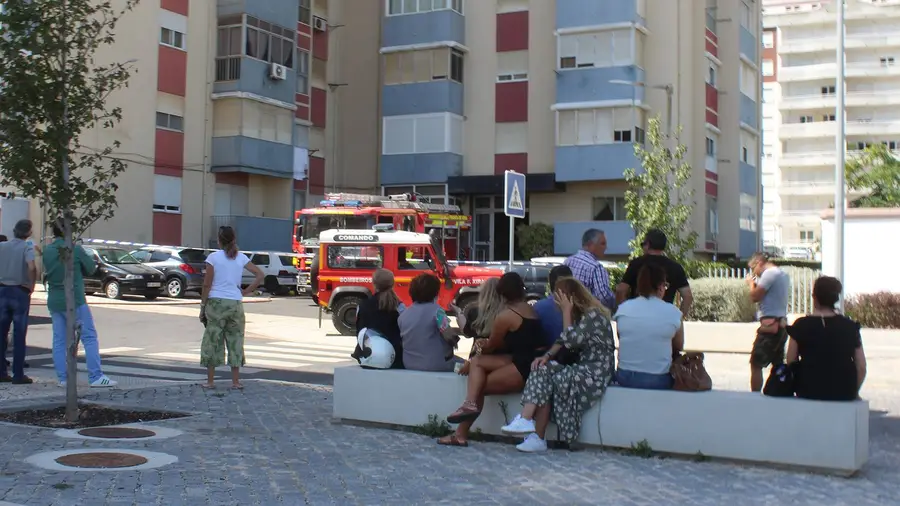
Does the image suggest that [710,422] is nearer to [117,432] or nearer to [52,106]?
[117,432]

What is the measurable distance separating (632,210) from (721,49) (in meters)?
26.7

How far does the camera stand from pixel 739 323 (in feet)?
59.7

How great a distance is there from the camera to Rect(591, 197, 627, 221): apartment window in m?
40.2

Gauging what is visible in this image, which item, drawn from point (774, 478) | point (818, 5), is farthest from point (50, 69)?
point (818, 5)

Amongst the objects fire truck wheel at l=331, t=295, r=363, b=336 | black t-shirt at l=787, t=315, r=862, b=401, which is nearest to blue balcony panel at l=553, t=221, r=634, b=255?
fire truck wheel at l=331, t=295, r=363, b=336

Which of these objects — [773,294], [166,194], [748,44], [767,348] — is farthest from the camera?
[748,44]

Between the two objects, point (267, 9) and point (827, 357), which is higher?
point (267, 9)

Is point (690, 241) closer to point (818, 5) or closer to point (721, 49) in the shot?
point (721, 49)

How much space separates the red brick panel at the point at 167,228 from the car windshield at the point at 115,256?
565 centimetres

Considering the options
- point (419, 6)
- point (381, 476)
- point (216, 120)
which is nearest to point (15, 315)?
point (381, 476)

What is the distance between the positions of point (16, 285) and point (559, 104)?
3042cm

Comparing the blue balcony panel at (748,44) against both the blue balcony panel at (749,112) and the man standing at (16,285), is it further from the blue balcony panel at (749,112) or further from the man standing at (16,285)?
the man standing at (16,285)

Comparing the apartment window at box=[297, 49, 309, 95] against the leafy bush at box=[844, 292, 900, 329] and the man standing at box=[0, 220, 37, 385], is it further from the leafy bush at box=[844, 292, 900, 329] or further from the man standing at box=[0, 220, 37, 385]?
the man standing at box=[0, 220, 37, 385]

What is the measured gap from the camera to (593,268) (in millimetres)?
9625
